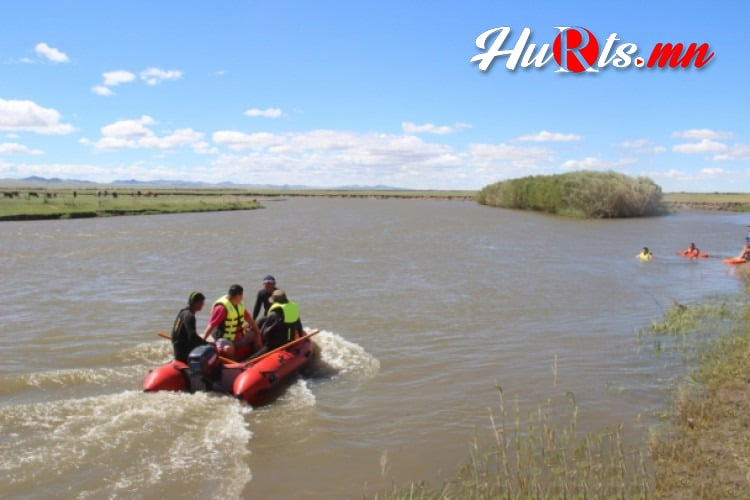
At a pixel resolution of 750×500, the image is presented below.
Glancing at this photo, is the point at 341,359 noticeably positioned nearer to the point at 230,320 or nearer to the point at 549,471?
the point at 230,320

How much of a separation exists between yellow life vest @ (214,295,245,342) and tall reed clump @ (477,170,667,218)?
52.6 metres

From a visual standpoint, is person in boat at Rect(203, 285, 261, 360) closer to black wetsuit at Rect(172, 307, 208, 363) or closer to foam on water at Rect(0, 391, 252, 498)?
black wetsuit at Rect(172, 307, 208, 363)

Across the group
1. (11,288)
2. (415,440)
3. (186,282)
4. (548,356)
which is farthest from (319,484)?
(11,288)

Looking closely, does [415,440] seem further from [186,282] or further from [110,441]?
[186,282]

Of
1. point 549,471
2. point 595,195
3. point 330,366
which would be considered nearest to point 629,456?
point 549,471

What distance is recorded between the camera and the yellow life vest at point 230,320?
9656mm

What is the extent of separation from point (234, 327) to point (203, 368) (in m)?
1.22

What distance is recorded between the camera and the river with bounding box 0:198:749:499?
665cm

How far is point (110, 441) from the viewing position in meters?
7.21

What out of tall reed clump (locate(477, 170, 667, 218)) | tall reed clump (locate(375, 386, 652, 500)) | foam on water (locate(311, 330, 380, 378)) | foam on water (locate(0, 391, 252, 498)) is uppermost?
tall reed clump (locate(477, 170, 667, 218))

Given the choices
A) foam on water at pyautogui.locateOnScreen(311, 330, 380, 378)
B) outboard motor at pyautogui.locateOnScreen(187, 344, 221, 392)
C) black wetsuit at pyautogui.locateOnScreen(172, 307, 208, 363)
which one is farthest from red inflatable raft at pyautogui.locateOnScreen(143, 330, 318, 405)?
foam on water at pyautogui.locateOnScreen(311, 330, 380, 378)

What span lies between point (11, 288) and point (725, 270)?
2363 centimetres

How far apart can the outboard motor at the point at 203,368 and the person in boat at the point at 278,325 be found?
1188 millimetres

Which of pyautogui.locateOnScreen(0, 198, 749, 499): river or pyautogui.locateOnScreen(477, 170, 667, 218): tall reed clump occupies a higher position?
pyautogui.locateOnScreen(477, 170, 667, 218): tall reed clump
